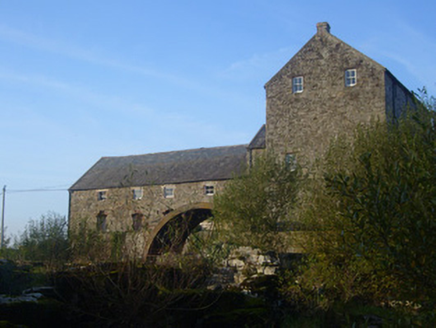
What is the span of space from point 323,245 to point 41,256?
12763 mm

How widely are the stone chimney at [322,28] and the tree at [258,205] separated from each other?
10459 millimetres

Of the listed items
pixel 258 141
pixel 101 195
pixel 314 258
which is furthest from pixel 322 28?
pixel 101 195

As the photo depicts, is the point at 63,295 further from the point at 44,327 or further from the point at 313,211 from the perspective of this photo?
the point at 313,211

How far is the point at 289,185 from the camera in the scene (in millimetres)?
21219

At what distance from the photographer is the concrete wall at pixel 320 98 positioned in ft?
89.0

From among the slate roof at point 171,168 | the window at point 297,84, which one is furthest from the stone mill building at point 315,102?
the slate roof at point 171,168

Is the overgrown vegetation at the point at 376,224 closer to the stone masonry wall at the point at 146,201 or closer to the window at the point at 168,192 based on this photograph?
the stone masonry wall at the point at 146,201

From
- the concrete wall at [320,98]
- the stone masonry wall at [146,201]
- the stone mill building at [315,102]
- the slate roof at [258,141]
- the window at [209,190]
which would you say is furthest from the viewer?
the window at [209,190]

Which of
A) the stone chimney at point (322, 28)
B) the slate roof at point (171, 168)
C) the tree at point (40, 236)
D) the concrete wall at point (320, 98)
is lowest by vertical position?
the tree at point (40, 236)

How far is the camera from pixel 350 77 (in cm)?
2767

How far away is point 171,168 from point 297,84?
13920mm

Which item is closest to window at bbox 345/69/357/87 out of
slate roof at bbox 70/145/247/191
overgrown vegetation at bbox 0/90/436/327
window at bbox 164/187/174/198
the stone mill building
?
the stone mill building

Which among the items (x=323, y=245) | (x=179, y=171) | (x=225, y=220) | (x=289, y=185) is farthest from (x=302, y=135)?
(x=323, y=245)

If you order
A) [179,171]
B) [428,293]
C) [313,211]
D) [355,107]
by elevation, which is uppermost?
[355,107]
